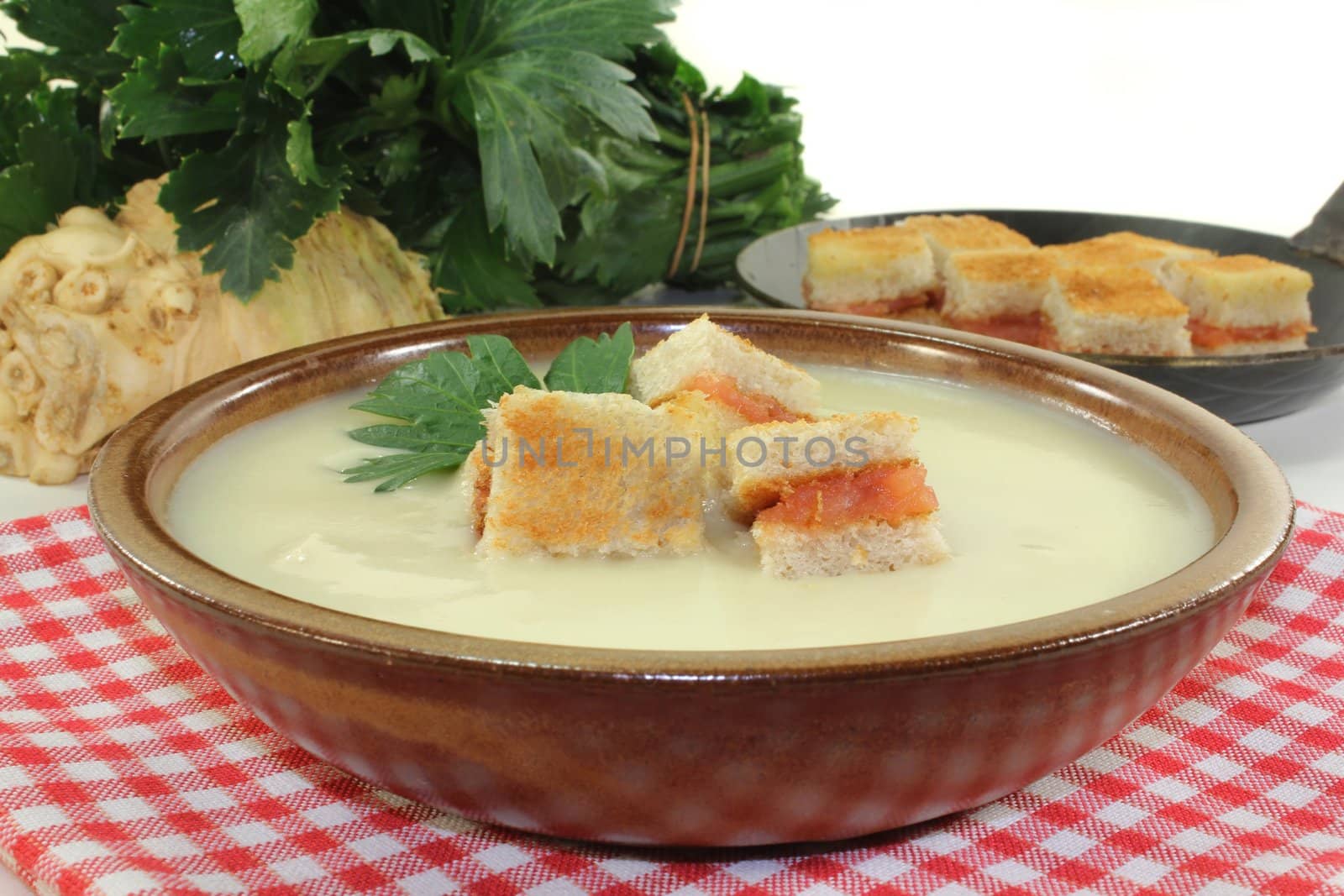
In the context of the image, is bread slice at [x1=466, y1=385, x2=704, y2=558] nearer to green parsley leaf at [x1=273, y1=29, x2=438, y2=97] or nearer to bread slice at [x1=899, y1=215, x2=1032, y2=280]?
green parsley leaf at [x1=273, y1=29, x2=438, y2=97]

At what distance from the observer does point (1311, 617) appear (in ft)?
5.28

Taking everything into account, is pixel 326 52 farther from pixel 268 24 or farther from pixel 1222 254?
pixel 1222 254

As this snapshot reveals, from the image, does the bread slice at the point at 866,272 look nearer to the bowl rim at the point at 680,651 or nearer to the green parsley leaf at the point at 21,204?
the bowl rim at the point at 680,651

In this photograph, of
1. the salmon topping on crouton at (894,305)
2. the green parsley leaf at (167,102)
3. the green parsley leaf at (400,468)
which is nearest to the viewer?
the green parsley leaf at (400,468)

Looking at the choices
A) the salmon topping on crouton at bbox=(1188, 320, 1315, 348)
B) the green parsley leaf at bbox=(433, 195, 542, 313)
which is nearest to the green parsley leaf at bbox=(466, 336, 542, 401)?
the green parsley leaf at bbox=(433, 195, 542, 313)

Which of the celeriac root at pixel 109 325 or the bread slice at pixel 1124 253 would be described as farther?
the bread slice at pixel 1124 253

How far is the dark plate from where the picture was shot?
2068mm

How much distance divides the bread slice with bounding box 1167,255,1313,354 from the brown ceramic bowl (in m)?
1.52

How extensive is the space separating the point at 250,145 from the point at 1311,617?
177 cm

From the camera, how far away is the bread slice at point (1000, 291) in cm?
269

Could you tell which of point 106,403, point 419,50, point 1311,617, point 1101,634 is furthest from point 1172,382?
point 106,403

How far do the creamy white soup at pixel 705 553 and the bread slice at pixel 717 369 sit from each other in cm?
17

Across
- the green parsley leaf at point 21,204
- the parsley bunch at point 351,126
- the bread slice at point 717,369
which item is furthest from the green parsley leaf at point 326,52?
the bread slice at point 717,369

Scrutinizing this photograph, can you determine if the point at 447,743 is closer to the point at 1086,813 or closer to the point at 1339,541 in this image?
the point at 1086,813
